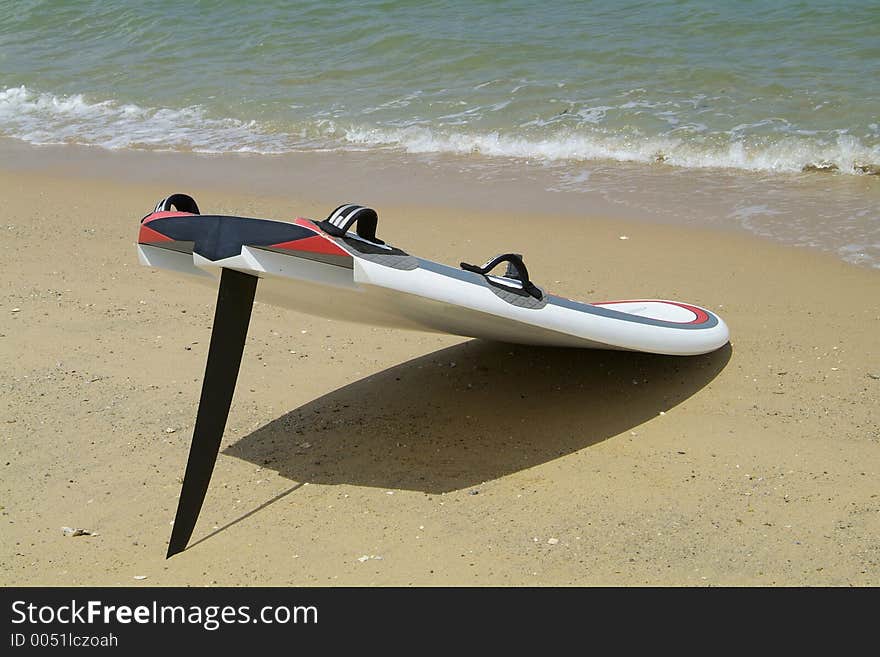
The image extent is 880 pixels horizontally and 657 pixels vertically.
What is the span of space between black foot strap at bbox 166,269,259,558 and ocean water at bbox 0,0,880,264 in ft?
15.2

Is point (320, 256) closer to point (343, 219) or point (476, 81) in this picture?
point (343, 219)

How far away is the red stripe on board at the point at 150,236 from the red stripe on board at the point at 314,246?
518 mm

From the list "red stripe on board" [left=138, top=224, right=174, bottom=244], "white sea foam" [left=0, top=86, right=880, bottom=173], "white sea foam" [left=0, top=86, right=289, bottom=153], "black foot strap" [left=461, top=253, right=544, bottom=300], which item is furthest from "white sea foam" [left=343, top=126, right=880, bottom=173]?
"red stripe on board" [left=138, top=224, right=174, bottom=244]

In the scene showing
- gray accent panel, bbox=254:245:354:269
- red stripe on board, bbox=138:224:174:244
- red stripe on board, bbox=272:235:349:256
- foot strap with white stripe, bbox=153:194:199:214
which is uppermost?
foot strap with white stripe, bbox=153:194:199:214

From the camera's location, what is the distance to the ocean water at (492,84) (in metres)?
9.39

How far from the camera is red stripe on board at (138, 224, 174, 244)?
3837mm

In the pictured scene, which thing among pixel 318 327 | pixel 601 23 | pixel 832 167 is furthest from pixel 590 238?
pixel 601 23

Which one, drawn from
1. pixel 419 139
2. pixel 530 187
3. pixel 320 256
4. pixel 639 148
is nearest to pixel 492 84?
pixel 419 139

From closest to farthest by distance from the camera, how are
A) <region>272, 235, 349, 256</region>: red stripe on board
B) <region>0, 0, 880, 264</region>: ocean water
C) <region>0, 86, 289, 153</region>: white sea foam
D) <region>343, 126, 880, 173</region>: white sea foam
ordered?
<region>272, 235, 349, 256</region>: red stripe on board < <region>343, 126, 880, 173</region>: white sea foam < <region>0, 0, 880, 264</region>: ocean water < <region>0, 86, 289, 153</region>: white sea foam

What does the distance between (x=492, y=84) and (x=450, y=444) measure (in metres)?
7.75

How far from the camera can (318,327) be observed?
5.55 m

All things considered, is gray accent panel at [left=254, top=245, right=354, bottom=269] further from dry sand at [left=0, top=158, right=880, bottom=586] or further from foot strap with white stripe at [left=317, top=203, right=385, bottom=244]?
dry sand at [left=0, top=158, right=880, bottom=586]

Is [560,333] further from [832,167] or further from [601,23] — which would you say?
[601,23]

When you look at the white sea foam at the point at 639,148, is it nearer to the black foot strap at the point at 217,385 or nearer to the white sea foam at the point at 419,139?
the white sea foam at the point at 419,139
